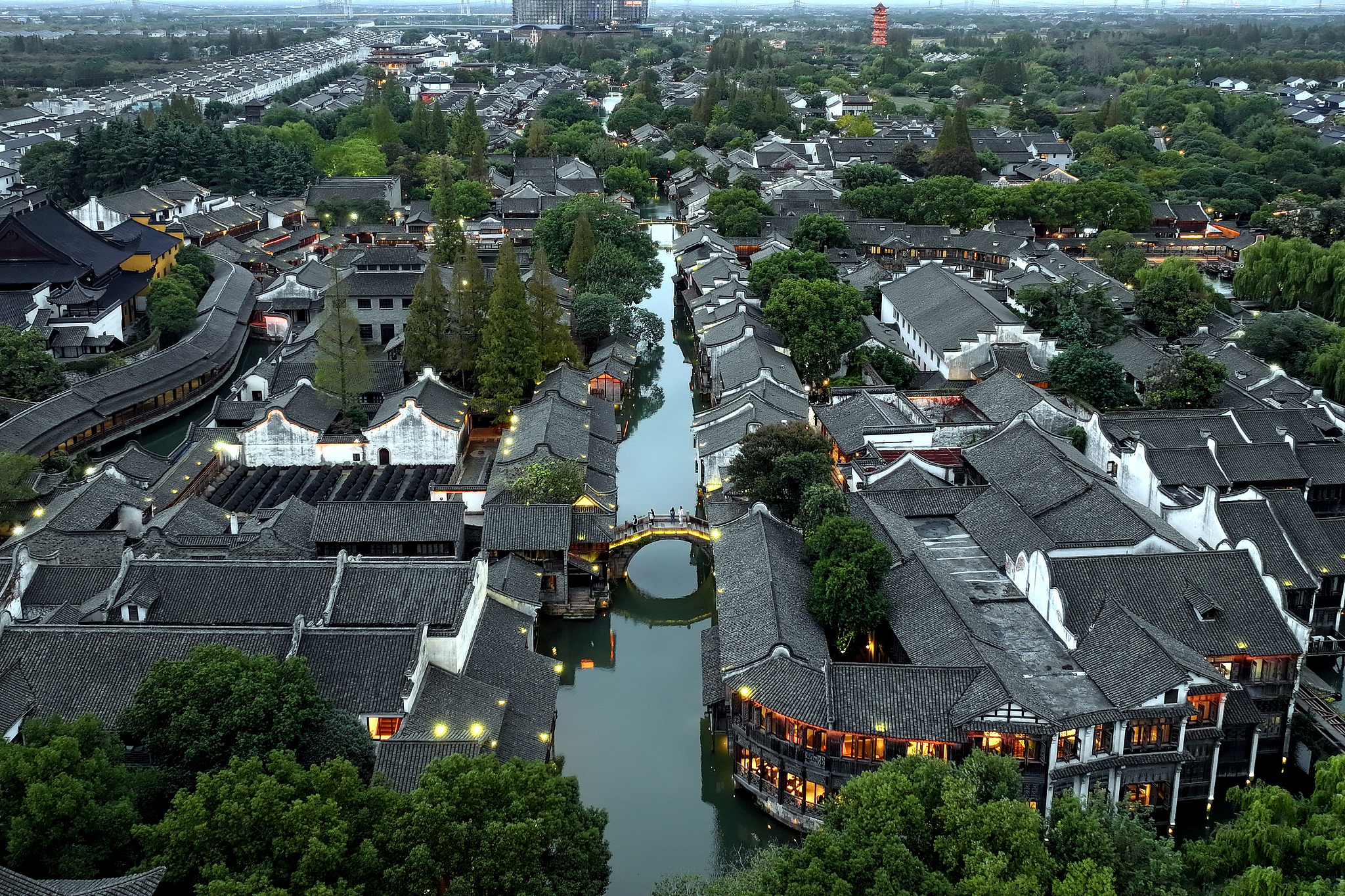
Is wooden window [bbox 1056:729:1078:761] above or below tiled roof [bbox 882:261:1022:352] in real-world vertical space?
above

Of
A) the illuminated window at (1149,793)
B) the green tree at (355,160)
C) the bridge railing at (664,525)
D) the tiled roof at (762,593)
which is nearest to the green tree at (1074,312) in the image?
the bridge railing at (664,525)

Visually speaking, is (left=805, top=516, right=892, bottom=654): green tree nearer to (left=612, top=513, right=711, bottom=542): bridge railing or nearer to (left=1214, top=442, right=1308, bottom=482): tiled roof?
(left=612, top=513, right=711, bottom=542): bridge railing

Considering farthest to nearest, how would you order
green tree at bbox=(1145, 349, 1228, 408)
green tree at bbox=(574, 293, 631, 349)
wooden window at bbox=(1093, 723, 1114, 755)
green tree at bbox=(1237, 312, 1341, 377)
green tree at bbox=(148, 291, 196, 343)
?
green tree at bbox=(148, 291, 196, 343) < green tree at bbox=(574, 293, 631, 349) < green tree at bbox=(1237, 312, 1341, 377) < green tree at bbox=(1145, 349, 1228, 408) < wooden window at bbox=(1093, 723, 1114, 755)

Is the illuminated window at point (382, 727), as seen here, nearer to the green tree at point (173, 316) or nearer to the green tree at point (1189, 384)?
the green tree at point (1189, 384)

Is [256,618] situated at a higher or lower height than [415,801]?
lower

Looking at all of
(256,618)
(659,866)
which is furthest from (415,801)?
(256,618)

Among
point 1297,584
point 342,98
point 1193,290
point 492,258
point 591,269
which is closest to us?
point 1297,584

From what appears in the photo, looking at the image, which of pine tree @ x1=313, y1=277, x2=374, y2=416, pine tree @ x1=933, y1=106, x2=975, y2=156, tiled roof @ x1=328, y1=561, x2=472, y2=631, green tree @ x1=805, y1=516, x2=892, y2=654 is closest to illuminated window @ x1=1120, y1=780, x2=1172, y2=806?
green tree @ x1=805, y1=516, x2=892, y2=654

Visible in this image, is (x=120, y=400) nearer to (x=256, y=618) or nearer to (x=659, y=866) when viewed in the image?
(x=256, y=618)
